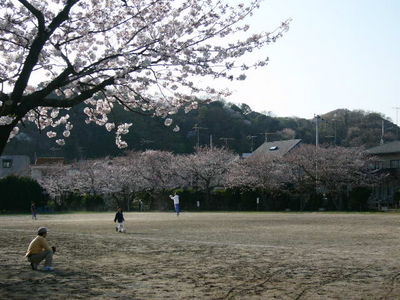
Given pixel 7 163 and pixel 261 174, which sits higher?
pixel 7 163

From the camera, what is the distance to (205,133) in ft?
267

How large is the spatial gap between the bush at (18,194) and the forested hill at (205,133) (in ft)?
63.8

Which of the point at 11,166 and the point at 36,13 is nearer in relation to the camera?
the point at 36,13

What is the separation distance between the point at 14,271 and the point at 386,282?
638 cm

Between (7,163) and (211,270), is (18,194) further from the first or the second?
(211,270)

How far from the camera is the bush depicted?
48.9 meters

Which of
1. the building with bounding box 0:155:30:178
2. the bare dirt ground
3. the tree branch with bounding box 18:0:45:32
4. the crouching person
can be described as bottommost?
the bare dirt ground

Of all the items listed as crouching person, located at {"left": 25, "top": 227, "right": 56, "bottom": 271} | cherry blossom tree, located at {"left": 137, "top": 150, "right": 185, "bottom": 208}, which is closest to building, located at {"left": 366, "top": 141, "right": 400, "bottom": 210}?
cherry blossom tree, located at {"left": 137, "top": 150, "right": 185, "bottom": 208}

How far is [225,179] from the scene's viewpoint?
5216 cm

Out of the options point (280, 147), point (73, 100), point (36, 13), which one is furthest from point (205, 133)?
point (36, 13)

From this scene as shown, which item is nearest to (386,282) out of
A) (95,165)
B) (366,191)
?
(366,191)

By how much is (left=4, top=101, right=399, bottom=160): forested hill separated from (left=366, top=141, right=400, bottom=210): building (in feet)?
56.9

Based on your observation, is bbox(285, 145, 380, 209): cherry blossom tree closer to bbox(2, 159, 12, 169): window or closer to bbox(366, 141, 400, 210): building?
bbox(366, 141, 400, 210): building

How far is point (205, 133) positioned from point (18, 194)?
3673 cm
